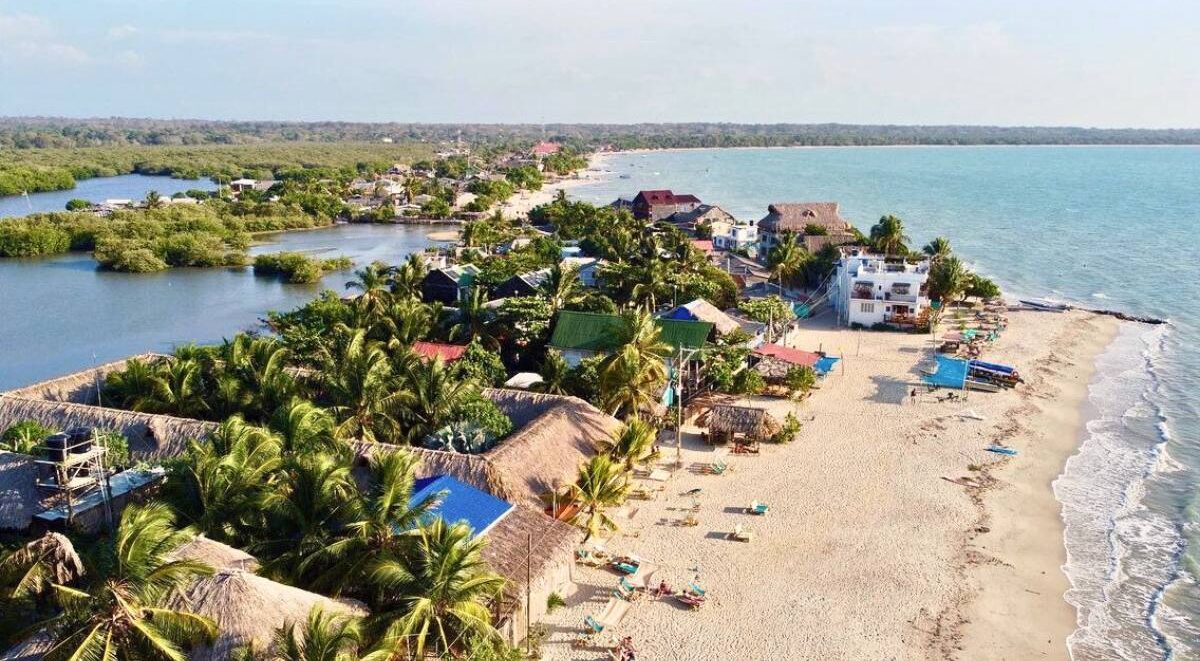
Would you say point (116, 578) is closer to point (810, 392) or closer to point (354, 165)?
point (810, 392)

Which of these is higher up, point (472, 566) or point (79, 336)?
point (472, 566)

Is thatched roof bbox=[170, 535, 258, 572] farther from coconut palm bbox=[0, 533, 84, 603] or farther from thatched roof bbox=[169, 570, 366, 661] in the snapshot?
coconut palm bbox=[0, 533, 84, 603]

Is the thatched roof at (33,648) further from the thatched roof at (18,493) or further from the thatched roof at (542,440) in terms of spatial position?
the thatched roof at (542,440)

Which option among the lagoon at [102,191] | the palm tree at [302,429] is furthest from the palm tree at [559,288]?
the lagoon at [102,191]

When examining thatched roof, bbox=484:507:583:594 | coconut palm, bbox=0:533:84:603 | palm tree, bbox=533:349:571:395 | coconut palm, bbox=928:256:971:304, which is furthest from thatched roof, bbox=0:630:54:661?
coconut palm, bbox=928:256:971:304

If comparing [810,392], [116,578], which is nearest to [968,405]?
[810,392]

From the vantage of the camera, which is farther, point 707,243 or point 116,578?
point 707,243

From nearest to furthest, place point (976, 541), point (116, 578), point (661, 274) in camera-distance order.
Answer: point (116, 578) → point (976, 541) → point (661, 274)

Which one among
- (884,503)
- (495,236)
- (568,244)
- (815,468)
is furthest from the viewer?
(495,236)
